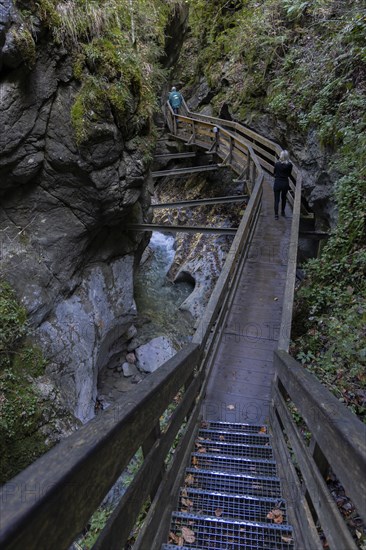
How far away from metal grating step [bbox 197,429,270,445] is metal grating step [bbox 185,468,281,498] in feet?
2.09

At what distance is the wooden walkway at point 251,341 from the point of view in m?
4.49

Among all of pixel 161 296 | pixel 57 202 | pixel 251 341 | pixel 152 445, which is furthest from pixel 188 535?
pixel 161 296

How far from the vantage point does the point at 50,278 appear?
7.75 metres

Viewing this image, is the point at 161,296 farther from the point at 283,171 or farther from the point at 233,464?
the point at 233,464

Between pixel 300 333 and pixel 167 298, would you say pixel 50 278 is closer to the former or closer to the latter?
pixel 300 333

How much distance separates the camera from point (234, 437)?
12.8ft

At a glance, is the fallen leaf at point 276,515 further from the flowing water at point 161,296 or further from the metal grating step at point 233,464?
the flowing water at point 161,296

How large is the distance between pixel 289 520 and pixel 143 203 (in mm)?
9493

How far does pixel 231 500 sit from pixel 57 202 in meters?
6.94

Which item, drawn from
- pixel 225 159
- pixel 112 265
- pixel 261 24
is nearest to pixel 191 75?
pixel 261 24

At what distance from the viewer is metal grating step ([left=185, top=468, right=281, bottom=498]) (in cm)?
298

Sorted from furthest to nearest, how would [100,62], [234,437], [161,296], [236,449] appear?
[161,296] → [100,62] → [234,437] → [236,449]

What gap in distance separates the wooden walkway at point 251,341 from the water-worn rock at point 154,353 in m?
4.03

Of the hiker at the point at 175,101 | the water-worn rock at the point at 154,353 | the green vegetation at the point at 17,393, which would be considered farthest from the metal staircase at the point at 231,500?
the hiker at the point at 175,101
